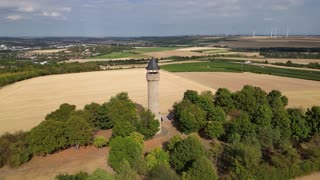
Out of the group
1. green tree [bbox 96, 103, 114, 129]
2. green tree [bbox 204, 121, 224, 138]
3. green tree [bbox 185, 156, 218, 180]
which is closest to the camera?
green tree [bbox 185, 156, 218, 180]

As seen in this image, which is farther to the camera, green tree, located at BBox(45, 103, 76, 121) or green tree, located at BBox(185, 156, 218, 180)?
green tree, located at BBox(45, 103, 76, 121)

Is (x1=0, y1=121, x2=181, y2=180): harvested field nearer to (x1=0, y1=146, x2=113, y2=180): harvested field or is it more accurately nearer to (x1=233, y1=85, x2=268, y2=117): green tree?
(x1=0, y1=146, x2=113, y2=180): harvested field

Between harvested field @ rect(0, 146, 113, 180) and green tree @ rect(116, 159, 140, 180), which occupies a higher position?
green tree @ rect(116, 159, 140, 180)

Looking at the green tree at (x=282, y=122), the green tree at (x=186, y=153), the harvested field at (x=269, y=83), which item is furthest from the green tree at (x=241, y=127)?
the harvested field at (x=269, y=83)

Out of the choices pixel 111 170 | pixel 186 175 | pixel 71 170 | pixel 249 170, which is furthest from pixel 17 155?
pixel 249 170

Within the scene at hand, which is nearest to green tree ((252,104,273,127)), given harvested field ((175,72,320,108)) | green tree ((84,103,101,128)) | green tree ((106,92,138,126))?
green tree ((106,92,138,126))

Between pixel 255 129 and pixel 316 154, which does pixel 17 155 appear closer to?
pixel 255 129

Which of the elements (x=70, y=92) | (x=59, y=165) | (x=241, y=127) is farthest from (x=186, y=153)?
(x=70, y=92)

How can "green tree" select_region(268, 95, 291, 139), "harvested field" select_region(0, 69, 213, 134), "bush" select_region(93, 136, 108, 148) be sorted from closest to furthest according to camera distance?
"bush" select_region(93, 136, 108, 148), "green tree" select_region(268, 95, 291, 139), "harvested field" select_region(0, 69, 213, 134)

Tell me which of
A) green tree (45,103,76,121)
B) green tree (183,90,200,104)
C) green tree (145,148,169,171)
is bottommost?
green tree (145,148,169,171)
